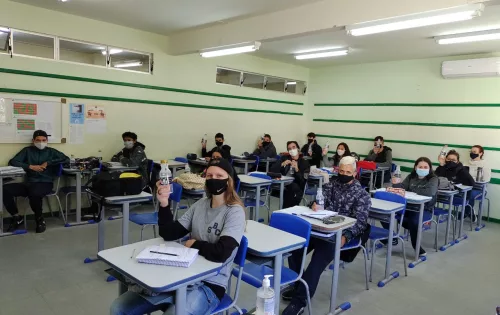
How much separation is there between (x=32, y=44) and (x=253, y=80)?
4471 millimetres

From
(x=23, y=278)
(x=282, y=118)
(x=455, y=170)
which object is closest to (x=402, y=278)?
(x=455, y=170)

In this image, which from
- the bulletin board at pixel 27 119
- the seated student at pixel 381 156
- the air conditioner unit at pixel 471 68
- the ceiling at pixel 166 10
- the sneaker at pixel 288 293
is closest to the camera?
the sneaker at pixel 288 293

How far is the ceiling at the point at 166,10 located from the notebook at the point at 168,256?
347 cm

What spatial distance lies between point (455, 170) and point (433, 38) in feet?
7.17

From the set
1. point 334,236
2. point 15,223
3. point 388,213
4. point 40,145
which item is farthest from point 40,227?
point 388,213

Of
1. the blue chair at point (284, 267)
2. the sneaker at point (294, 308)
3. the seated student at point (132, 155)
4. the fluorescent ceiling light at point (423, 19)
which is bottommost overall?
the sneaker at point (294, 308)

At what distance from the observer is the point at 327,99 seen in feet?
30.7

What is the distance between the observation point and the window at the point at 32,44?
515 cm

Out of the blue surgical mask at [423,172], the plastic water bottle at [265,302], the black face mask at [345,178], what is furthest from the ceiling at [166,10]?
the plastic water bottle at [265,302]

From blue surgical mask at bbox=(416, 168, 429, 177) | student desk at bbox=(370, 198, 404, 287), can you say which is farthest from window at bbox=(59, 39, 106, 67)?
blue surgical mask at bbox=(416, 168, 429, 177)

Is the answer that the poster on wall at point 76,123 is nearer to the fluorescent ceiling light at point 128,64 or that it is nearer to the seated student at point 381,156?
the fluorescent ceiling light at point 128,64

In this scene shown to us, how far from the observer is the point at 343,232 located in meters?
3.17

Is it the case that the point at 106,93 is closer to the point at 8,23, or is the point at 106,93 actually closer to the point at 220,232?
the point at 8,23

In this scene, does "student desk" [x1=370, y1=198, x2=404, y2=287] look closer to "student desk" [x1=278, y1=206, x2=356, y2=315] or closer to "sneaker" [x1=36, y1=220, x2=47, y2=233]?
"student desk" [x1=278, y1=206, x2=356, y2=315]
